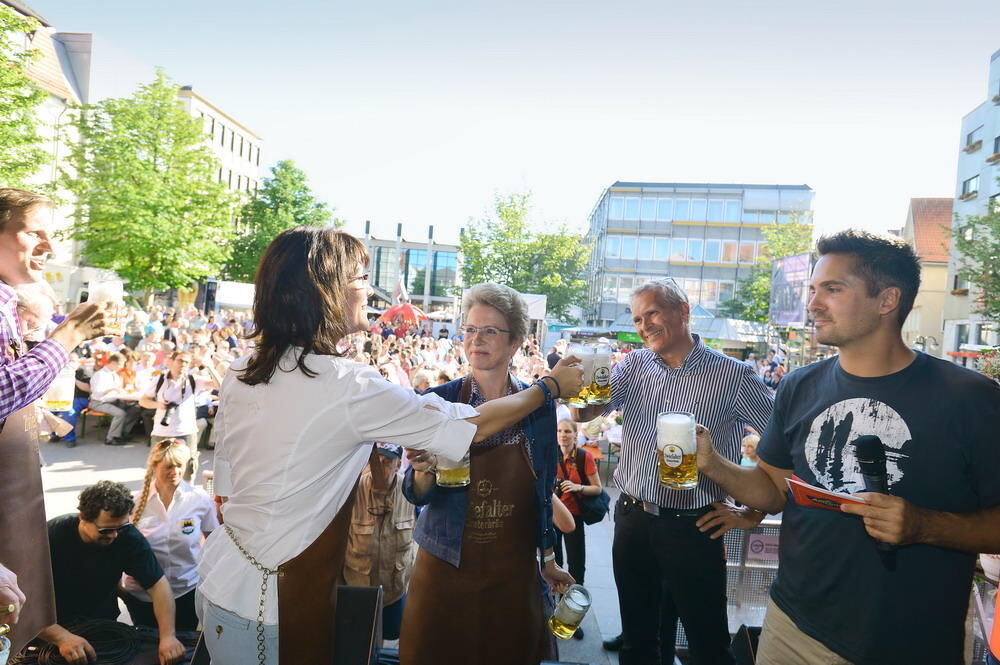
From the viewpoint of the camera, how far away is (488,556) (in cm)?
233

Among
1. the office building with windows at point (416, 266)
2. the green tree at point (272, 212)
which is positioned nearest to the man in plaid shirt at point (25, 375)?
the green tree at point (272, 212)

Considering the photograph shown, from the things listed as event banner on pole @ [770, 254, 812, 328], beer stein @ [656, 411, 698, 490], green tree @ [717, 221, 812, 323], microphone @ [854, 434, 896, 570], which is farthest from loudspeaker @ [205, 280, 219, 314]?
microphone @ [854, 434, 896, 570]

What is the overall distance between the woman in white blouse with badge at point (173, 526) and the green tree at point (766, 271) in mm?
27713

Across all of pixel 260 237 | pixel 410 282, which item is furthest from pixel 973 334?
pixel 410 282

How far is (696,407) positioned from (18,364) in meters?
2.47

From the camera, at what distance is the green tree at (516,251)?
31.4 metres

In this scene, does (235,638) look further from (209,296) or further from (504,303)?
(209,296)

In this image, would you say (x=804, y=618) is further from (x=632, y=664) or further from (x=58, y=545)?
(x=58, y=545)

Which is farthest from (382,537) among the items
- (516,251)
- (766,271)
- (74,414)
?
(766,271)

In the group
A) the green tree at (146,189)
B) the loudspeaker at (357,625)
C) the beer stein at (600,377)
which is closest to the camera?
the loudspeaker at (357,625)

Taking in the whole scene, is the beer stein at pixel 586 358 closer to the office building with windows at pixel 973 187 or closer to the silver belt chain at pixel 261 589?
the silver belt chain at pixel 261 589

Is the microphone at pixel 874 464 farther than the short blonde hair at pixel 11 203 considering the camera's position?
No

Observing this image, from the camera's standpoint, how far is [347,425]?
5.01 ft

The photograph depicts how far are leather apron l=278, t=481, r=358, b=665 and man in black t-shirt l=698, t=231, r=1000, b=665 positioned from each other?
135cm
